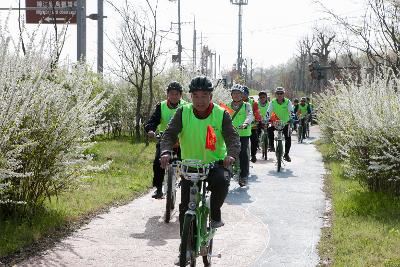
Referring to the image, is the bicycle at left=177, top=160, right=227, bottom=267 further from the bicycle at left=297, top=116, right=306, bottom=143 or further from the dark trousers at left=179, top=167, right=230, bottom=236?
the bicycle at left=297, top=116, right=306, bottom=143

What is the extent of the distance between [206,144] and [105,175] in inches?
257

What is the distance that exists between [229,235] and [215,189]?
1.91 metres

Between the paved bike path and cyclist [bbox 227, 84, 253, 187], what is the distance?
15.4 inches

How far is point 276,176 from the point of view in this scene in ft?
40.7

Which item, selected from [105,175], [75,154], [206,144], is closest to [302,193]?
[105,175]

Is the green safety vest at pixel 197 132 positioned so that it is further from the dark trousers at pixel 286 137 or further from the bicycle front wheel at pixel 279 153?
the dark trousers at pixel 286 137

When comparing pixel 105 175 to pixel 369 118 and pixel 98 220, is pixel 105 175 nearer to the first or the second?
pixel 98 220

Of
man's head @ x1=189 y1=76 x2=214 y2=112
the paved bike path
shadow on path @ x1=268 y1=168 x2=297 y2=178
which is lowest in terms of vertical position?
the paved bike path

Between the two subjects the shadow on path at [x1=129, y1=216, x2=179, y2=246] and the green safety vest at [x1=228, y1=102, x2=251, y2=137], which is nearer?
the shadow on path at [x1=129, y1=216, x2=179, y2=246]

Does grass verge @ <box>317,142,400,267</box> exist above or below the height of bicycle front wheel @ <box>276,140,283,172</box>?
below

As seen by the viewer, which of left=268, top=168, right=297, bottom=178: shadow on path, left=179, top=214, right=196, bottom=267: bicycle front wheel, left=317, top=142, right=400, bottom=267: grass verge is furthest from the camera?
left=268, top=168, right=297, bottom=178: shadow on path

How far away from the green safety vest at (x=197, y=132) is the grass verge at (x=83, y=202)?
2121 mm

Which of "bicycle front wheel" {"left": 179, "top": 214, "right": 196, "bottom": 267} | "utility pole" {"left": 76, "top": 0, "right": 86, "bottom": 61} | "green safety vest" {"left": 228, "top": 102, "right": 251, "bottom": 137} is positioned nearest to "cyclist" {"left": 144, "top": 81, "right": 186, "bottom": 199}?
"green safety vest" {"left": 228, "top": 102, "right": 251, "bottom": 137}

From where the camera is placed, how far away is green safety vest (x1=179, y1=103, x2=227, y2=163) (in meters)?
5.37
